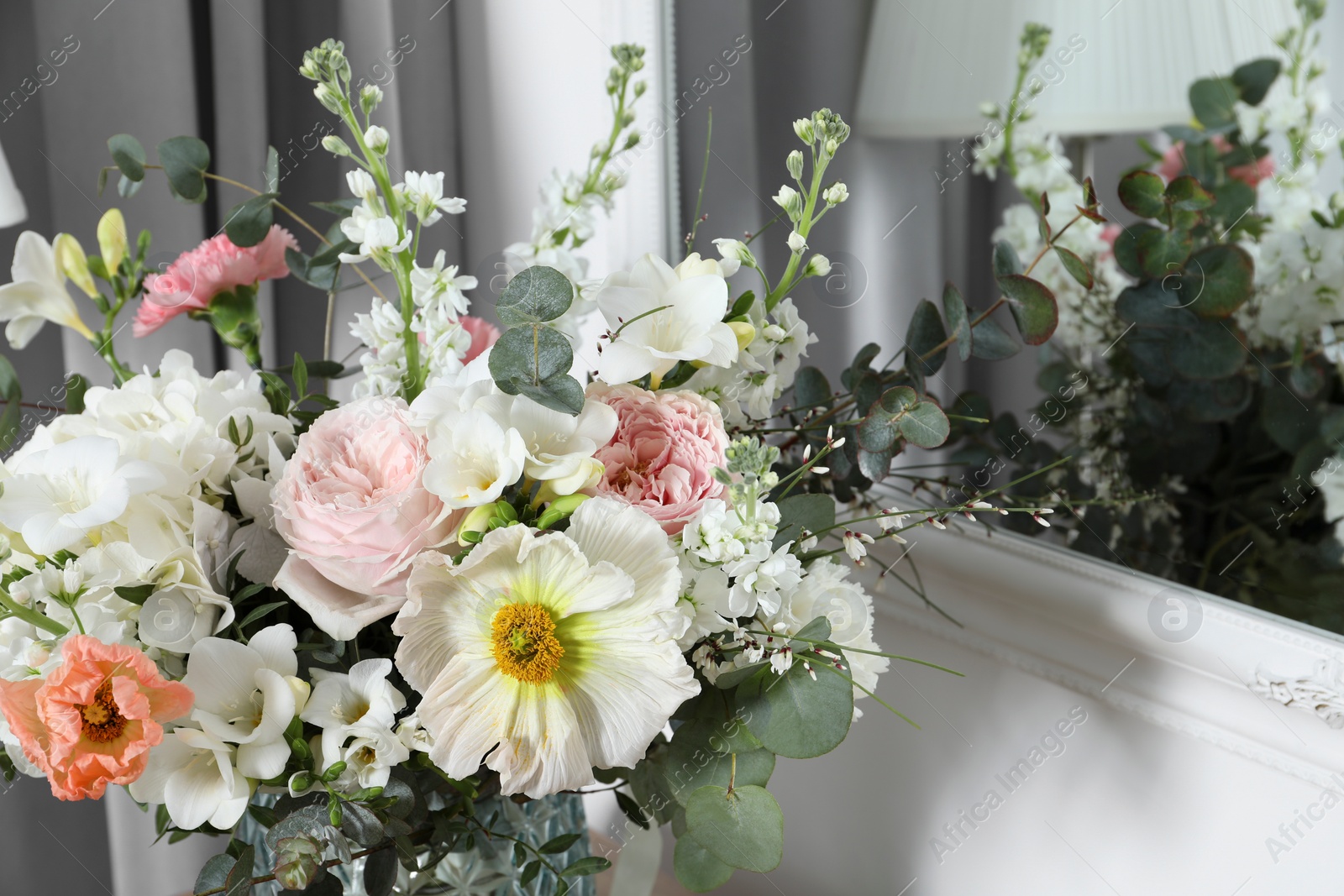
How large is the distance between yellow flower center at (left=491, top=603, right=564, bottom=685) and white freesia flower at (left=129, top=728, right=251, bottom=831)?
0.46ft

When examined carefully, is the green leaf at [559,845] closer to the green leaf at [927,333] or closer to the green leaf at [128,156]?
the green leaf at [927,333]

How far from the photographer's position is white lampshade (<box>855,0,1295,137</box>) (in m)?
0.61

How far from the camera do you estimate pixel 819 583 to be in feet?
1.75

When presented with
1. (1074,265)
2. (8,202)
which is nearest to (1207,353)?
(1074,265)

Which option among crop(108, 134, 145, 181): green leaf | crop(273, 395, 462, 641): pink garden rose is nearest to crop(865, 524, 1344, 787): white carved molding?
crop(273, 395, 462, 641): pink garden rose

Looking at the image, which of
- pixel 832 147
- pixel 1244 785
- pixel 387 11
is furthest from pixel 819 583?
pixel 387 11

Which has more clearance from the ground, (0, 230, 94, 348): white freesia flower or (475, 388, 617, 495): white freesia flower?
(0, 230, 94, 348): white freesia flower

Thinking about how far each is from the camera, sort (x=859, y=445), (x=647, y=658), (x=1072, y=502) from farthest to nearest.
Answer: (x=1072, y=502) → (x=859, y=445) → (x=647, y=658)

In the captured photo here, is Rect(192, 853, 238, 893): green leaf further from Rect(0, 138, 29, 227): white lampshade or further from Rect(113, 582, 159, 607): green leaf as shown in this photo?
Rect(0, 138, 29, 227): white lampshade

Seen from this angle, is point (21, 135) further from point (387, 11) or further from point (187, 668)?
point (187, 668)

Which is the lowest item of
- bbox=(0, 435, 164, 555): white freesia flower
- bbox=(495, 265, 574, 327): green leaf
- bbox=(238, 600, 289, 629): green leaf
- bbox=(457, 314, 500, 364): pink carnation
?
bbox=(238, 600, 289, 629): green leaf

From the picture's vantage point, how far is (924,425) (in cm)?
55

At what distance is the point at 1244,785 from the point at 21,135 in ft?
4.05

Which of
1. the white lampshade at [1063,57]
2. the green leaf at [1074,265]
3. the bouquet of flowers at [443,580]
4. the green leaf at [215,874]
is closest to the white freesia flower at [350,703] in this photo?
the bouquet of flowers at [443,580]
